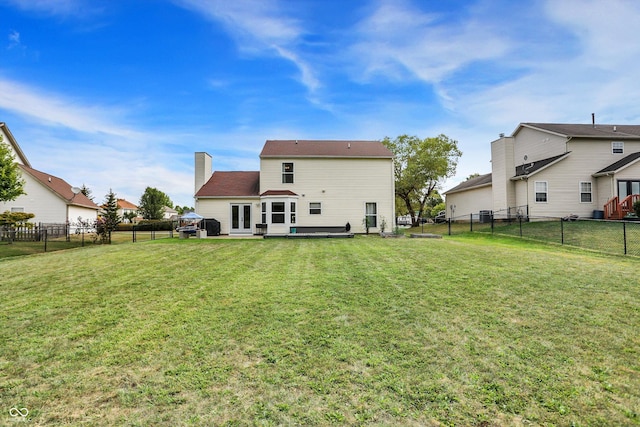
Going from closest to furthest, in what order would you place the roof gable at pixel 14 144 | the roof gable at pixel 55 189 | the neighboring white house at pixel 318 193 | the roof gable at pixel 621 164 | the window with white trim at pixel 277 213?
the roof gable at pixel 621 164 → the window with white trim at pixel 277 213 → the neighboring white house at pixel 318 193 → the roof gable at pixel 55 189 → the roof gable at pixel 14 144

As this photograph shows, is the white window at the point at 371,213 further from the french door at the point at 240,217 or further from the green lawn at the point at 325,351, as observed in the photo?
the green lawn at the point at 325,351

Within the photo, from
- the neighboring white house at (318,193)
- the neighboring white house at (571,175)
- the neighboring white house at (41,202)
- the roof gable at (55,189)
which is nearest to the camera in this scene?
the neighboring white house at (571,175)

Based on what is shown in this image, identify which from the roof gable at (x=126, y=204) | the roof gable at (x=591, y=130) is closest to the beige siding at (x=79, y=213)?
the roof gable at (x=591, y=130)

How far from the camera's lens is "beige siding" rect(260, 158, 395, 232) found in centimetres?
2097

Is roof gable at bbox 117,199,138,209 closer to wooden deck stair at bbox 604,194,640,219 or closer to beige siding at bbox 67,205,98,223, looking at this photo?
beige siding at bbox 67,205,98,223

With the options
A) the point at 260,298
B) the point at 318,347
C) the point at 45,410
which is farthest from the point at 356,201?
the point at 45,410

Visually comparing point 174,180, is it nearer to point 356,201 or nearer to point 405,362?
point 356,201

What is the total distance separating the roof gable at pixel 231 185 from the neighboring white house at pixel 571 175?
739 inches

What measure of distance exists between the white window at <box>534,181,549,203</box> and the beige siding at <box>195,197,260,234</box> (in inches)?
766

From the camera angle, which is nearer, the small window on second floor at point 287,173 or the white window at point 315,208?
the white window at point 315,208

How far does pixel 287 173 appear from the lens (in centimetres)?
2116

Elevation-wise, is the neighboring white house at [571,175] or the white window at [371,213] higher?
the neighboring white house at [571,175]

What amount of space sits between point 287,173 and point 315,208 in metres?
3.23

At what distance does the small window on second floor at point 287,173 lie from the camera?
21.2m
